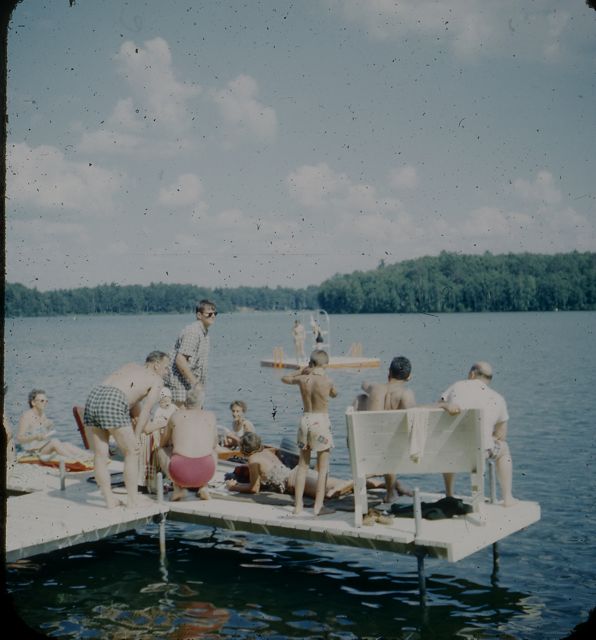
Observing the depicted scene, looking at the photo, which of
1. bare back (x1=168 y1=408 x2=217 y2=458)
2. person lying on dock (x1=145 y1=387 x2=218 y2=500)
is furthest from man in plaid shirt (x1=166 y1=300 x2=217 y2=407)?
bare back (x1=168 y1=408 x2=217 y2=458)

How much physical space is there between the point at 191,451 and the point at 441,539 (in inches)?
107

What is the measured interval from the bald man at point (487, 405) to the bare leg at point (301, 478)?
1374 millimetres

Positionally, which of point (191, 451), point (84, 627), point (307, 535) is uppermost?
point (191, 451)

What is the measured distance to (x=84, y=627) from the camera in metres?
7.35

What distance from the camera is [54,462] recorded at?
11.7 m

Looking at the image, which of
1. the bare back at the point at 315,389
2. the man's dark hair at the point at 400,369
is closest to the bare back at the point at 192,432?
the bare back at the point at 315,389

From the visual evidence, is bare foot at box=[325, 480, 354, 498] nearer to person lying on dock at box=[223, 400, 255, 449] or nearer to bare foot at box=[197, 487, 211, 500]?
bare foot at box=[197, 487, 211, 500]

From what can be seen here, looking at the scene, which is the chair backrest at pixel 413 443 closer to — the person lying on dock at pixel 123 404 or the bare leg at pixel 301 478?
the bare leg at pixel 301 478

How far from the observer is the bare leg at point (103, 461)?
27.0ft

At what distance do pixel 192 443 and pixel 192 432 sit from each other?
0.38 ft

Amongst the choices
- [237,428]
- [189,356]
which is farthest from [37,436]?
[189,356]

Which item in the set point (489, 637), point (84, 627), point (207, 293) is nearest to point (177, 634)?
point (84, 627)

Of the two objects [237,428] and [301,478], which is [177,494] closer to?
[301,478]

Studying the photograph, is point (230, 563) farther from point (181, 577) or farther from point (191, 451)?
point (191, 451)
